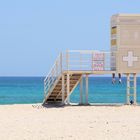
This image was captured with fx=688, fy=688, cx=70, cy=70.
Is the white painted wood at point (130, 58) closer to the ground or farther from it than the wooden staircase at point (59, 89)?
farther from it

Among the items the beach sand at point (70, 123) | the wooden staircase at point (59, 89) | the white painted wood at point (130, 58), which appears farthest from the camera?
the wooden staircase at point (59, 89)

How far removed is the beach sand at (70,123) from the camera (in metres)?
21.4

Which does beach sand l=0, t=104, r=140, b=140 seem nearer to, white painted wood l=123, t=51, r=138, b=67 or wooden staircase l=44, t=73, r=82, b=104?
wooden staircase l=44, t=73, r=82, b=104

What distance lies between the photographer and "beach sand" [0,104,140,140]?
70.3 ft

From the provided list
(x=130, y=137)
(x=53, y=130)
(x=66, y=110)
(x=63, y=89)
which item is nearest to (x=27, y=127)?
(x=53, y=130)

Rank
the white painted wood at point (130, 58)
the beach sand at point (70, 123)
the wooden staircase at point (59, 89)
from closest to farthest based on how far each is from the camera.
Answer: the beach sand at point (70, 123), the white painted wood at point (130, 58), the wooden staircase at point (59, 89)

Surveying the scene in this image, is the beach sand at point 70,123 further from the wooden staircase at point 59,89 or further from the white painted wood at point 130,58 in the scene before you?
the white painted wood at point 130,58

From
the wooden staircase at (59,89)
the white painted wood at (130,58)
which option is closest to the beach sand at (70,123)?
the wooden staircase at (59,89)

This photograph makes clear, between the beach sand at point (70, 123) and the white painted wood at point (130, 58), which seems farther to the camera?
the white painted wood at point (130, 58)

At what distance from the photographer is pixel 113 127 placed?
23.8 m

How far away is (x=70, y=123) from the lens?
25375 mm

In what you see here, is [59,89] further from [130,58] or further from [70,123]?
[70,123]

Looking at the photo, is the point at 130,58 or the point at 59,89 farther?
the point at 59,89

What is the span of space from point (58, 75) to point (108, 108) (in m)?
3.34
